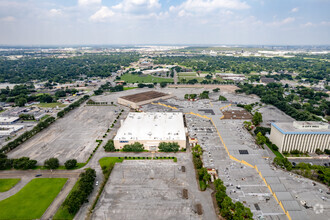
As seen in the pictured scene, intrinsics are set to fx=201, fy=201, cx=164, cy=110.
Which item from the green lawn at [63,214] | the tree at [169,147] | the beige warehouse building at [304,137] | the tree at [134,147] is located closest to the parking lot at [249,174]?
the beige warehouse building at [304,137]

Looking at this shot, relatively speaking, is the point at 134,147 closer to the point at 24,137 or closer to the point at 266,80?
the point at 24,137

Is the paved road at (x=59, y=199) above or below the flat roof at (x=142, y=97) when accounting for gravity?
below

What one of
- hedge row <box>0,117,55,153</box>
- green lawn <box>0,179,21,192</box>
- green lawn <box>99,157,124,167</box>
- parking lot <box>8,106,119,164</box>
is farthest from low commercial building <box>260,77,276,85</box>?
green lawn <box>0,179,21,192</box>

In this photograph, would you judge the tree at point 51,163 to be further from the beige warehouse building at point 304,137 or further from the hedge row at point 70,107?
the beige warehouse building at point 304,137

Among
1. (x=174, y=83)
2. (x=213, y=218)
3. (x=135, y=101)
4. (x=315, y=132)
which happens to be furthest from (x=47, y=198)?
(x=174, y=83)

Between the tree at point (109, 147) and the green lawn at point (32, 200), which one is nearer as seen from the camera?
the green lawn at point (32, 200)

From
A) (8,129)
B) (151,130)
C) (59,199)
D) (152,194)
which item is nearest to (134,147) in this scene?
(151,130)

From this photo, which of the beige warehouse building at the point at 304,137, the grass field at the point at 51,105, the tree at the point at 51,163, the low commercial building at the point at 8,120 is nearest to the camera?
the tree at the point at 51,163
